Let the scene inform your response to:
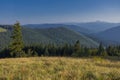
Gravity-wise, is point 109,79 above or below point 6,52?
above

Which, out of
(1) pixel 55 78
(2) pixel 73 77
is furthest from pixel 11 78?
(2) pixel 73 77

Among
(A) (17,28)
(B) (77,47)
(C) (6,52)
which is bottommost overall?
(C) (6,52)

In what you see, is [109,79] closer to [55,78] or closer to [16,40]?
[55,78]

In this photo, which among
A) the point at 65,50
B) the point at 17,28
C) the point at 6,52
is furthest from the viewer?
the point at 6,52

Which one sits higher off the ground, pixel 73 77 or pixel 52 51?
pixel 73 77

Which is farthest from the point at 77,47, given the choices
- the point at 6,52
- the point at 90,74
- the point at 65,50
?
the point at 90,74

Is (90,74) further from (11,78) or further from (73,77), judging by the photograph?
(11,78)

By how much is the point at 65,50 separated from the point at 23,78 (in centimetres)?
11921

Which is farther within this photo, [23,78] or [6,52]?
[6,52]

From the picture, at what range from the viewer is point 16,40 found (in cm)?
7812

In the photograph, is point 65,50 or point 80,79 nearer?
point 80,79

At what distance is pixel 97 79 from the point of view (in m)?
9.04

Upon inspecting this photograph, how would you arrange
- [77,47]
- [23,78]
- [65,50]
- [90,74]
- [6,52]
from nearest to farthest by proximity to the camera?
[23,78] → [90,74] → [77,47] → [65,50] → [6,52]

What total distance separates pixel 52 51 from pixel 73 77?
125m
